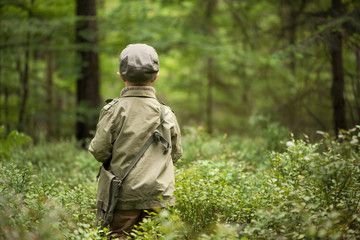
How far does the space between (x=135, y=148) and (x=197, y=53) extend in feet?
29.7

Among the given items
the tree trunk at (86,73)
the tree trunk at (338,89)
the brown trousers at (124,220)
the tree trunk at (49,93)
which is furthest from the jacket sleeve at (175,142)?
the tree trunk at (49,93)

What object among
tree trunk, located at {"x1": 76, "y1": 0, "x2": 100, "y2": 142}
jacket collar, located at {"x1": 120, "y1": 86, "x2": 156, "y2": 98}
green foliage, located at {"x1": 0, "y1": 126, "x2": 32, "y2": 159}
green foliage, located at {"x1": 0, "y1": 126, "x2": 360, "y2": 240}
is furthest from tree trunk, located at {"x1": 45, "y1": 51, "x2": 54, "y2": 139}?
jacket collar, located at {"x1": 120, "y1": 86, "x2": 156, "y2": 98}

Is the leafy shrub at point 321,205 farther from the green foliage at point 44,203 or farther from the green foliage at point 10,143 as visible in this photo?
the green foliage at point 10,143

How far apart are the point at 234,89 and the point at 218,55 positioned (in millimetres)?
4713

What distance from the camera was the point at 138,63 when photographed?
10.6 ft

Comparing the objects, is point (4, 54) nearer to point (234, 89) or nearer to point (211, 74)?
point (211, 74)

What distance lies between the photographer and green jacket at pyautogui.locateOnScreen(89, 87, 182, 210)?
317 cm

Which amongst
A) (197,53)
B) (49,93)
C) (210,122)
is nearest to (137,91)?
(197,53)

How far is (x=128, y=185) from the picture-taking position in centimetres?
315

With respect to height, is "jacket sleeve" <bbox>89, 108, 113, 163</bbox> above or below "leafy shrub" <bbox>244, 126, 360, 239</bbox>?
above

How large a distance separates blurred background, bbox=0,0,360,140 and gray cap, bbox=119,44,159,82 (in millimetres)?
3204

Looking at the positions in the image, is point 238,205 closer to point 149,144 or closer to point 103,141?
point 149,144

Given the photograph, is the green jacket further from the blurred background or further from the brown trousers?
the blurred background

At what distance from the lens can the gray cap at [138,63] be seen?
323 centimetres
